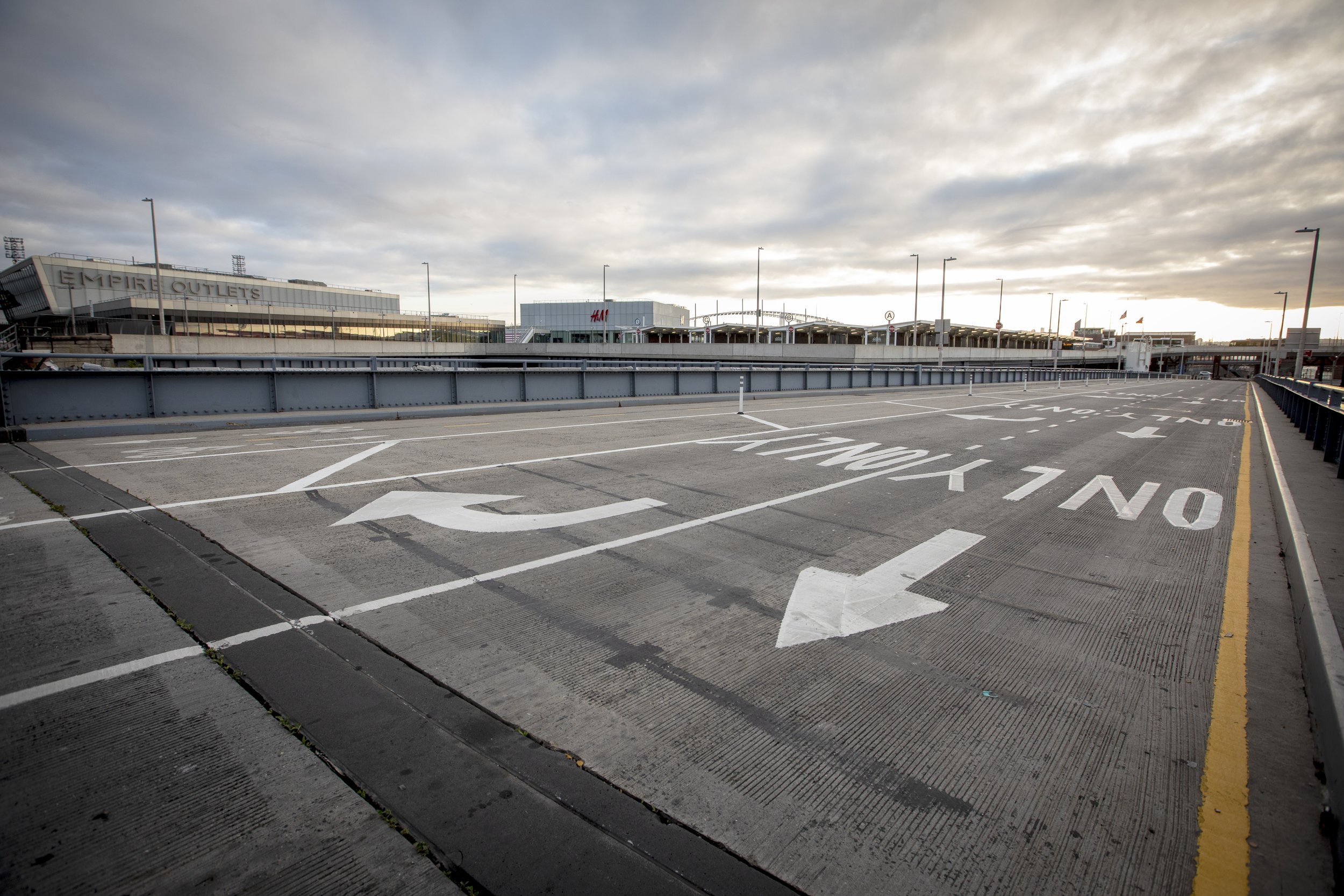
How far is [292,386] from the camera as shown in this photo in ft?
→ 51.8

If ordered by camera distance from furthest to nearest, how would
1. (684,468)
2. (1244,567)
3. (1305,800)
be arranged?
1. (684,468)
2. (1244,567)
3. (1305,800)

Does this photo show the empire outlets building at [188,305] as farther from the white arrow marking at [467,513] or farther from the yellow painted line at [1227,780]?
the yellow painted line at [1227,780]

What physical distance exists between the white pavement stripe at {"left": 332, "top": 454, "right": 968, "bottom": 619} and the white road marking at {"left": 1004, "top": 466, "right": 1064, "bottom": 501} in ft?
7.14

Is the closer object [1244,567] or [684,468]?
[1244,567]

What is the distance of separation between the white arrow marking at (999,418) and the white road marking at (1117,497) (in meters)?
8.93

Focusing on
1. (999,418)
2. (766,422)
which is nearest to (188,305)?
(766,422)

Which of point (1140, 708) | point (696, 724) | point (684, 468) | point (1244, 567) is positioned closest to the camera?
point (696, 724)

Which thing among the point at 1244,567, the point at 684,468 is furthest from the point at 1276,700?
the point at 684,468

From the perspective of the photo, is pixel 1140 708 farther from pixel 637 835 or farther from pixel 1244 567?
pixel 1244 567

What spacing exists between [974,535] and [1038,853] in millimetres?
4446

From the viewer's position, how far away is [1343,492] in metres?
8.23

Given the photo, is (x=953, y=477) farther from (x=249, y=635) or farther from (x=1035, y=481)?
(x=249, y=635)

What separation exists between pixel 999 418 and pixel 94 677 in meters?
20.6

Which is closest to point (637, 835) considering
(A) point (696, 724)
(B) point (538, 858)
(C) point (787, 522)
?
(B) point (538, 858)
